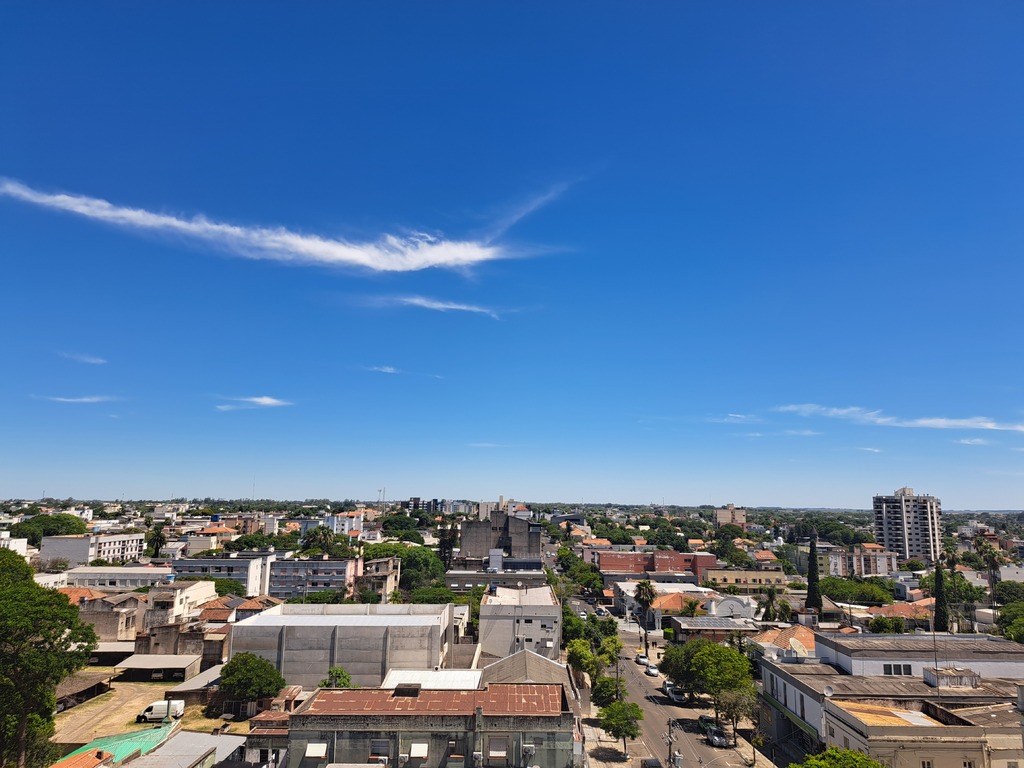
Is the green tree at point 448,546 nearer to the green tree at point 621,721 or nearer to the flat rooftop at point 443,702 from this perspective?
the green tree at point 621,721

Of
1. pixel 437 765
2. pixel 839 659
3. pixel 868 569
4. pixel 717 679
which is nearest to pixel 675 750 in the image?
pixel 717 679

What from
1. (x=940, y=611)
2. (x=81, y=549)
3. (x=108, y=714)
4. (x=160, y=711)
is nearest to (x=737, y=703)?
(x=160, y=711)

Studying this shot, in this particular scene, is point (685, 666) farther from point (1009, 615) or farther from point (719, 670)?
point (1009, 615)

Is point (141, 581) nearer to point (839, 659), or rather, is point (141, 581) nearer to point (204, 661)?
point (204, 661)

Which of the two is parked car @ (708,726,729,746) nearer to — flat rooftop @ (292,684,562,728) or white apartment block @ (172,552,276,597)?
flat rooftop @ (292,684,562,728)

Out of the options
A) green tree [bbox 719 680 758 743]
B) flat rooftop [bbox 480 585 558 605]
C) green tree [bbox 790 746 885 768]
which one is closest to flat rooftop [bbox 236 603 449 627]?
flat rooftop [bbox 480 585 558 605]

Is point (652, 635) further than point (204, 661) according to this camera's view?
Yes
